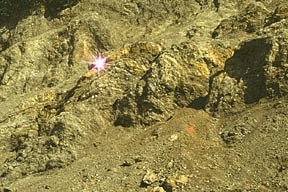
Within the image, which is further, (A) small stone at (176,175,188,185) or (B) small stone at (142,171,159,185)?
(B) small stone at (142,171,159,185)

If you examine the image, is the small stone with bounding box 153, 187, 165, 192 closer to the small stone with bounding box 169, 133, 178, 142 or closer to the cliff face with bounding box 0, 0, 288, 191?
the cliff face with bounding box 0, 0, 288, 191

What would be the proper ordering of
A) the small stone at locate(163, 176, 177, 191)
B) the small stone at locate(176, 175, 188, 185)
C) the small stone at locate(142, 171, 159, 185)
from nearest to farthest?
the small stone at locate(163, 176, 177, 191)
the small stone at locate(176, 175, 188, 185)
the small stone at locate(142, 171, 159, 185)

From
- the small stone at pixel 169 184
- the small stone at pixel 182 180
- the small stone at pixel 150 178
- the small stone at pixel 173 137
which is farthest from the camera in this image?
the small stone at pixel 173 137

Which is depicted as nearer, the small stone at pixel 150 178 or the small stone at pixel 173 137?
the small stone at pixel 150 178

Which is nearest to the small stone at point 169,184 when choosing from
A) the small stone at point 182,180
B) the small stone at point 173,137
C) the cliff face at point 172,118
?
the cliff face at point 172,118

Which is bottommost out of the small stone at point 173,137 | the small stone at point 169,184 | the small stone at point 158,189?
the small stone at point 158,189

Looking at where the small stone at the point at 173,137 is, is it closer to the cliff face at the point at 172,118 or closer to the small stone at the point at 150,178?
the cliff face at the point at 172,118

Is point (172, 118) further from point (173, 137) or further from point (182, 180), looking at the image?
point (182, 180)

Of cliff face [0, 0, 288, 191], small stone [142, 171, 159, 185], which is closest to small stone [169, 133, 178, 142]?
cliff face [0, 0, 288, 191]

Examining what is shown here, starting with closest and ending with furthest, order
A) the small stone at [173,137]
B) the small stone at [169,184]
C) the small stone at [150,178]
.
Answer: the small stone at [169,184]
the small stone at [150,178]
the small stone at [173,137]
